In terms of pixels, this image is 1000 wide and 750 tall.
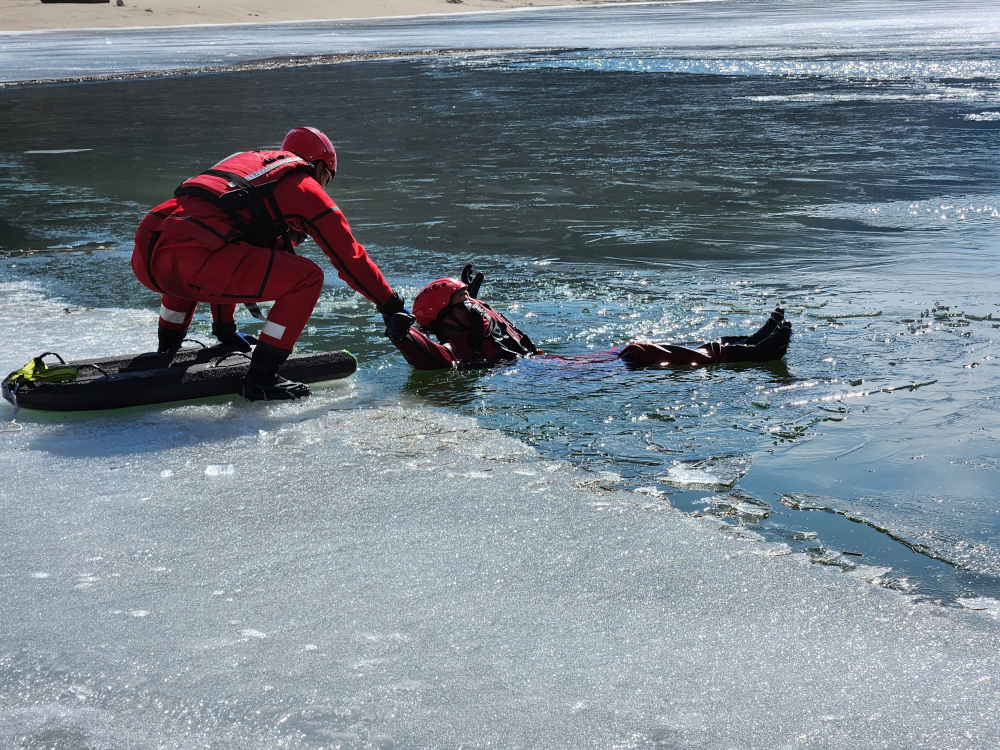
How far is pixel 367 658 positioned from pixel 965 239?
6.43 metres

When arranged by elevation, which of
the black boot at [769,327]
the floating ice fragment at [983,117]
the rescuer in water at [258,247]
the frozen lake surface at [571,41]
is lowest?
the black boot at [769,327]

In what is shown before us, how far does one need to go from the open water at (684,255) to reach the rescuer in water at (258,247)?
1.56 ft

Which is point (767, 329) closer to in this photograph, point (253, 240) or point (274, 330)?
point (274, 330)

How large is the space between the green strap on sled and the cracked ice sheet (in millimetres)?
691

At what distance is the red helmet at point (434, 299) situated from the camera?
16.6 feet

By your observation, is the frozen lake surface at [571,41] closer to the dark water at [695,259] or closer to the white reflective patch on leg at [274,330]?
the dark water at [695,259]

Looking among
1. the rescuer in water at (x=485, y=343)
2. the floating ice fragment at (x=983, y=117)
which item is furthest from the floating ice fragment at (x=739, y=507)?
the floating ice fragment at (x=983, y=117)

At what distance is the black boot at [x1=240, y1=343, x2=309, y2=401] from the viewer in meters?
4.41

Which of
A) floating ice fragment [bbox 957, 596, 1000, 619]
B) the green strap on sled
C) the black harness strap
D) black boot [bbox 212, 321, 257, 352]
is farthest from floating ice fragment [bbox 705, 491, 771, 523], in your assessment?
the green strap on sled

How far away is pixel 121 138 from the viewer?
14.2m

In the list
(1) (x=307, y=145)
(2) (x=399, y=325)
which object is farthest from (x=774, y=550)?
(1) (x=307, y=145)

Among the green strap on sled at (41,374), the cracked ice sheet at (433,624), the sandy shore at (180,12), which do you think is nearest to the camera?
the cracked ice sheet at (433,624)

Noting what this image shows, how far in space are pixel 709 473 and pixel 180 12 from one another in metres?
56.0

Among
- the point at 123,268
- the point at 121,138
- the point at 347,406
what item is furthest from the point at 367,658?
the point at 121,138
